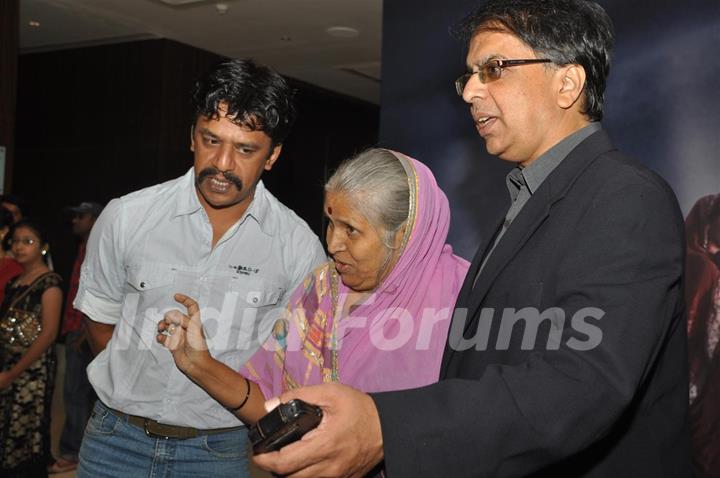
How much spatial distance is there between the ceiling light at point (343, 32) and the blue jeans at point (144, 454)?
20.7 feet

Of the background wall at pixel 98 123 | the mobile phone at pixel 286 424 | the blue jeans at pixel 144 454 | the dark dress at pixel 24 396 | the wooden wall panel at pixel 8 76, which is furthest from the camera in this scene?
the background wall at pixel 98 123

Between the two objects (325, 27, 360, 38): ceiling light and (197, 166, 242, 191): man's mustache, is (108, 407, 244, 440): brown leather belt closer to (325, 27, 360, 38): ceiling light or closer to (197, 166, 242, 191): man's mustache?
(197, 166, 242, 191): man's mustache

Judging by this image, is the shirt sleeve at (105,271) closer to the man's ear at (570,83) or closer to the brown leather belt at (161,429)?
the brown leather belt at (161,429)

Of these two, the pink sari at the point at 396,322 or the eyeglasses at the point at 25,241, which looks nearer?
the pink sari at the point at 396,322

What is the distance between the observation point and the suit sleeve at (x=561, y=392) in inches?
35.6

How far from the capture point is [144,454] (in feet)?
7.00

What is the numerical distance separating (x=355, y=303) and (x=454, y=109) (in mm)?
2983

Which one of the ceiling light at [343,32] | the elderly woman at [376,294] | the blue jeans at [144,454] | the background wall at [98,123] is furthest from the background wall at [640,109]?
the background wall at [98,123]

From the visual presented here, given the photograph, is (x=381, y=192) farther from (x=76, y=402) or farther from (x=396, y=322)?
(x=76, y=402)

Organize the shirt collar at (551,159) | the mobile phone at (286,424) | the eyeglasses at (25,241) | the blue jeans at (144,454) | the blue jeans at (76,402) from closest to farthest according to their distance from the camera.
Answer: the mobile phone at (286,424)
the shirt collar at (551,159)
the blue jeans at (144,454)
the eyeglasses at (25,241)
the blue jeans at (76,402)

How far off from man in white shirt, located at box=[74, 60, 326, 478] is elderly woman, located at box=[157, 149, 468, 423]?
0.27 metres

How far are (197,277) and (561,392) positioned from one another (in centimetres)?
155

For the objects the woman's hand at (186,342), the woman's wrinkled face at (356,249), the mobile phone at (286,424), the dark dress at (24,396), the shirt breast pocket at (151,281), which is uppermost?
the woman's wrinkled face at (356,249)

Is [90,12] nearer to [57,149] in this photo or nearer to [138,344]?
[57,149]
